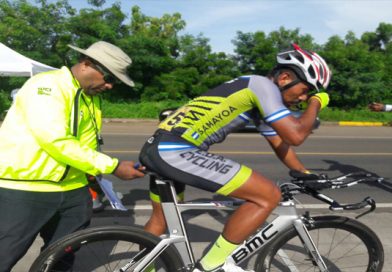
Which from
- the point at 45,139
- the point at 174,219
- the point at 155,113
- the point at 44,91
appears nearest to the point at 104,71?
the point at 44,91

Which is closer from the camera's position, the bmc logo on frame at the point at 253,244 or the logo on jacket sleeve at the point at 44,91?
the logo on jacket sleeve at the point at 44,91

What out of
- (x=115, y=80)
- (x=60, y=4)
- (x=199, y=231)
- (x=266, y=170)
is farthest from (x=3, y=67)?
(x=60, y=4)

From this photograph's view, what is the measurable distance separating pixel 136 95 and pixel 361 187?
1731 cm

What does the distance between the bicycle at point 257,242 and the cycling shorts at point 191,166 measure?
95mm

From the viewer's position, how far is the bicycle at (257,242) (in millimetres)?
2426

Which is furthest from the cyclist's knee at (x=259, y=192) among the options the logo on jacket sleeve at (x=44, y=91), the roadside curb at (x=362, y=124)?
the roadside curb at (x=362, y=124)

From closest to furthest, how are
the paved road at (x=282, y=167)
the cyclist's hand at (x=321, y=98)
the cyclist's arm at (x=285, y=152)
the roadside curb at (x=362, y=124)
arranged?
1. the cyclist's hand at (x=321, y=98)
2. the cyclist's arm at (x=285, y=152)
3. the paved road at (x=282, y=167)
4. the roadside curb at (x=362, y=124)

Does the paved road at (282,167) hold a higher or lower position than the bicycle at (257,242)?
lower

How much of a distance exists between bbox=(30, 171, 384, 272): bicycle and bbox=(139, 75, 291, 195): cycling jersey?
131 mm

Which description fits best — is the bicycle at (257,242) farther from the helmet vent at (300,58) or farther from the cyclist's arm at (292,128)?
the helmet vent at (300,58)

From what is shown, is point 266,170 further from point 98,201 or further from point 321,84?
point 321,84

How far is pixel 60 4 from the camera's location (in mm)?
23312

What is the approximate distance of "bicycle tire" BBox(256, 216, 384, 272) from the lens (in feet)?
9.10

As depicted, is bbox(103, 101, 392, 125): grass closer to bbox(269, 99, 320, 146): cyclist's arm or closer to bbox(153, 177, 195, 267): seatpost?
bbox(153, 177, 195, 267): seatpost
